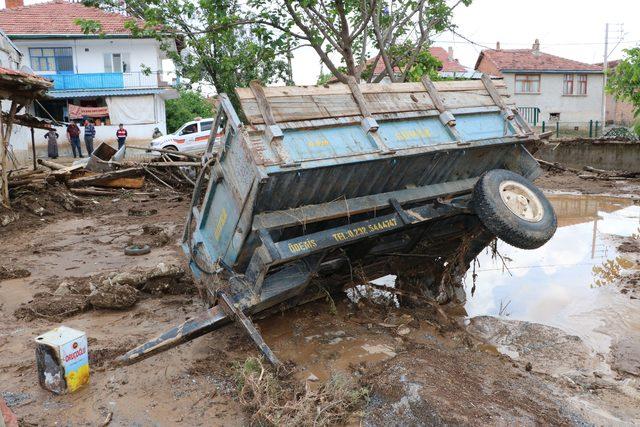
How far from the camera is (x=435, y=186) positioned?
5.51 metres

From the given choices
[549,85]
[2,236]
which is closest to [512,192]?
[2,236]

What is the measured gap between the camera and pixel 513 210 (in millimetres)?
5137

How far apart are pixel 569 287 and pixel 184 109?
31.0 meters

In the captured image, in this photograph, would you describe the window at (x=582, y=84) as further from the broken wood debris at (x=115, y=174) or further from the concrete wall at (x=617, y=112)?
the broken wood debris at (x=115, y=174)

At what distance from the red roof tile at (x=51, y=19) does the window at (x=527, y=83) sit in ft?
85.6

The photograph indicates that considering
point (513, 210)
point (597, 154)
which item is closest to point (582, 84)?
point (597, 154)

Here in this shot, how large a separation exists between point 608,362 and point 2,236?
10247 mm

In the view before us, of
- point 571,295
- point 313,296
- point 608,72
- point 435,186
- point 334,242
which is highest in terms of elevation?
point 608,72

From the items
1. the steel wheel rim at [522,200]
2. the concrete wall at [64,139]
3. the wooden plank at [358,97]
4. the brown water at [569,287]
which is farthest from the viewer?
the concrete wall at [64,139]

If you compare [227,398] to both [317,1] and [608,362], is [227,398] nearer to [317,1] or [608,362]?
[608,362]

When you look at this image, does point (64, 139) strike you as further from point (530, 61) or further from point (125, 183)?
point (530, 61)

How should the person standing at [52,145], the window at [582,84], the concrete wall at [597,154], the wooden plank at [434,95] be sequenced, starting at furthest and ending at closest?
1. the window at [582,84]
2. the person standing at [52,145]
3. the concrete wall at [597,154]
4. the wooden plank at [434,95]

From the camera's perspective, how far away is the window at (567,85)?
3787 cm

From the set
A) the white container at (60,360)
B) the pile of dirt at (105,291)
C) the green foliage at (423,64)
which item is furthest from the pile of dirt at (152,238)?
the green foliage at (423,64)
